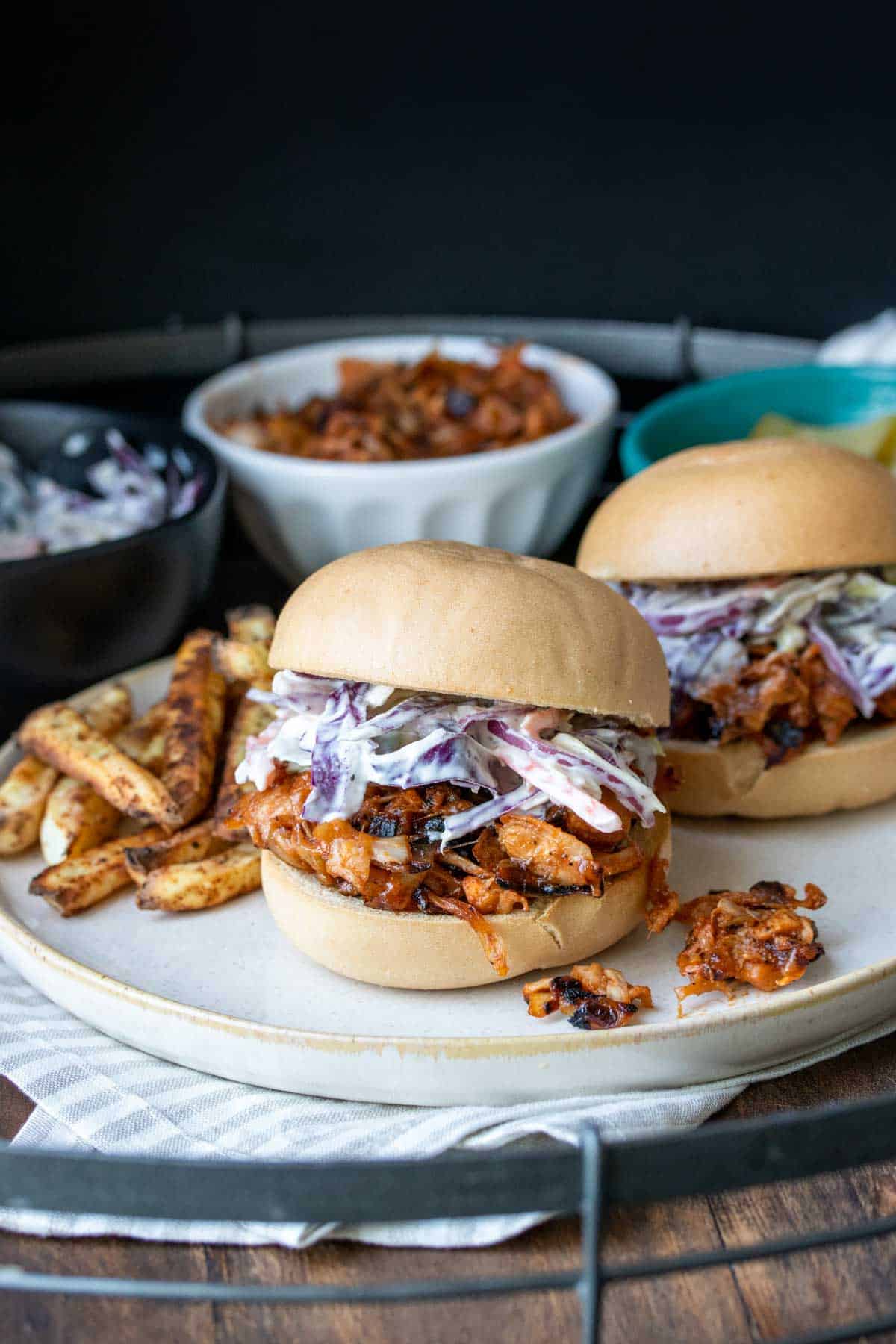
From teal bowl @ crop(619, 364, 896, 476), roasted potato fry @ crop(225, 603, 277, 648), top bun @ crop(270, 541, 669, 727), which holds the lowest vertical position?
roasted potato fry @ crop(225, 603, 277, 648)

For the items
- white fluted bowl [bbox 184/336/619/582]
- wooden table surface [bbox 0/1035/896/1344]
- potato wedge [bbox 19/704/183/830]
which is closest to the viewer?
wooden table surface [bbox 0/1035/896/1344]

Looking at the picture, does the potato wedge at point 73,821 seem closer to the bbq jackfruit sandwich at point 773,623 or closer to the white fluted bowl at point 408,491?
the bbq jackfruit sandwich at point 773,623

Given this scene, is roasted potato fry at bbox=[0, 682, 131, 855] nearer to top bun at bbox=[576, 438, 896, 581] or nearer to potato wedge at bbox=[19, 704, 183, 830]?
potato wedge at bbox=[19, 704, 183, 830]

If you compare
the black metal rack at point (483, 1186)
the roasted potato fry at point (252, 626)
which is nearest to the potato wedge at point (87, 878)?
the roasted potato fry at point (252, 626)

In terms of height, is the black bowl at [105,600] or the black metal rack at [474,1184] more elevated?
the black metal rack at [474,1184]

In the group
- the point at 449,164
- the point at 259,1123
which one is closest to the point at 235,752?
the point at 259,1123

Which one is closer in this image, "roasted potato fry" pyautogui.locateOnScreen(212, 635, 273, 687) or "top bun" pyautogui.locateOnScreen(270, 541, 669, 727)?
"top bun" pyautogui.locateOnScreen(270, 541, 669, 727)

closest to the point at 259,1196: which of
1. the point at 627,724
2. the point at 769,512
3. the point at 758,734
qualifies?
the point at 627,724

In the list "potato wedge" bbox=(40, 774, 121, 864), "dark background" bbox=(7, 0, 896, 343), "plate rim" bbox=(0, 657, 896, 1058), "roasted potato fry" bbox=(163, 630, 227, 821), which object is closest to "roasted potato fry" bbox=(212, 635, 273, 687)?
"roasted potato fry" bbox=(163, 630, 227, 821)
